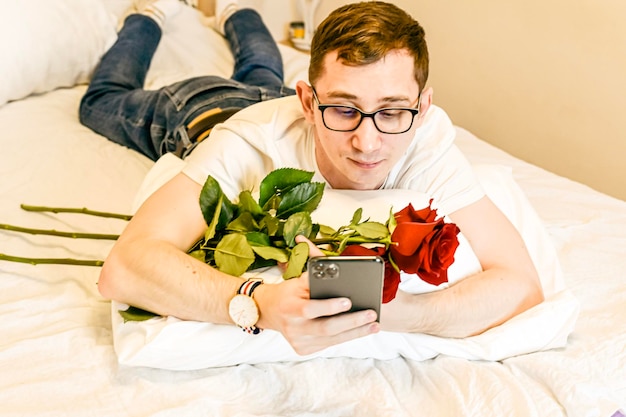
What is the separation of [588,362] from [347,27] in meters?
0.64

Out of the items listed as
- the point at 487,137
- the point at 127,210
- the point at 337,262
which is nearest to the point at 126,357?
the point at 337,262

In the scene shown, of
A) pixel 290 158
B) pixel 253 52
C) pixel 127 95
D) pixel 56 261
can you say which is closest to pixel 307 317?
pixel 290 158

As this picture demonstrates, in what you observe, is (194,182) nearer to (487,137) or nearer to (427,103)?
(427,103)

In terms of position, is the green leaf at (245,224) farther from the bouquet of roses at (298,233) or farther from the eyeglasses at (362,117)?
the eyeglasses at (362,117)

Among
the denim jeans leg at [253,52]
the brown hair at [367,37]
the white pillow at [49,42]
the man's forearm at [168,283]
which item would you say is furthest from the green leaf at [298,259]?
the white pillow at [49,42]

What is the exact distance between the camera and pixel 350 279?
77 cm

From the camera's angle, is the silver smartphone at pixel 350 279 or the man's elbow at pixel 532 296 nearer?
the silver smartphone at pixel 350 279

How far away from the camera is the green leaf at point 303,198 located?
1.04m

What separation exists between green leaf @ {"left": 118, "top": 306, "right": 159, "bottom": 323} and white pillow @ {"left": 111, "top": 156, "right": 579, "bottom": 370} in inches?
0.4

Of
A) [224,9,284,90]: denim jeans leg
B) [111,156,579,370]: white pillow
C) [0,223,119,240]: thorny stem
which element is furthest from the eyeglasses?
[224,9,284,90]: denim jeans leg

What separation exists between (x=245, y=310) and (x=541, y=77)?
4.86 ft

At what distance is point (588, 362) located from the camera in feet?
3.33

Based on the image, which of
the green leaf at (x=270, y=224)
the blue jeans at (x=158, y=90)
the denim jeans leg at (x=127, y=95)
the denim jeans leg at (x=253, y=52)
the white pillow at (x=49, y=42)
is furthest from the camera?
the denim jeans leg at (x=253, y=52)

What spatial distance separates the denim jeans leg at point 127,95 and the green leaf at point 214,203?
654mm
